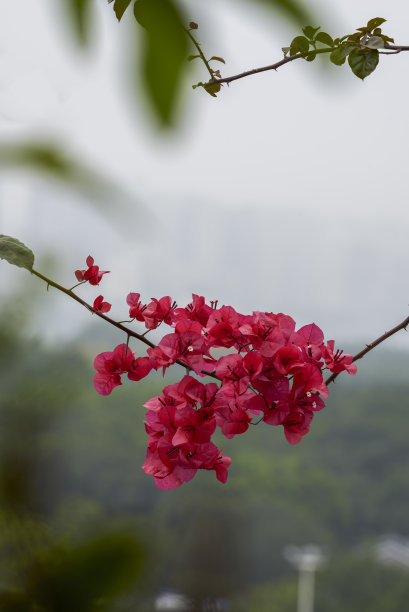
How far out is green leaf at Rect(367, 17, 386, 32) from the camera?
42 cm

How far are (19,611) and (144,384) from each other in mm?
11188

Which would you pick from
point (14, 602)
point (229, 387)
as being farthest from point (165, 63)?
point (229, 387)

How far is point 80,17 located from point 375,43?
0.35m

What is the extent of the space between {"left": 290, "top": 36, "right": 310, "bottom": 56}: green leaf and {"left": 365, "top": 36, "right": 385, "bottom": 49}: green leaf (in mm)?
38

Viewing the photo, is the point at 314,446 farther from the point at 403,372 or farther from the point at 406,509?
the point at 403,372

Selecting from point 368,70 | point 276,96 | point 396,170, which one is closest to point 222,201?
point 396,170

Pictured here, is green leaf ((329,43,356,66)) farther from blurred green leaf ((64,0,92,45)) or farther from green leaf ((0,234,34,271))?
blurred green leaf ((64,0,92,45))

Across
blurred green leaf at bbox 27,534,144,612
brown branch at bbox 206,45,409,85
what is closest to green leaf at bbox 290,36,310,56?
brown branch at bbox 206,45,409,85

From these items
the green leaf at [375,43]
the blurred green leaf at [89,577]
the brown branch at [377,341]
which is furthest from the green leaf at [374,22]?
the blurred green leaf at [89,577]

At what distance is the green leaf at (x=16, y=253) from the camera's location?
0.93 feet

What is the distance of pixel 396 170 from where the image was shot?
1809 centimetres

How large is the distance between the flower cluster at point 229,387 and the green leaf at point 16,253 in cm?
7

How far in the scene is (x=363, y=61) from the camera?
42 cm

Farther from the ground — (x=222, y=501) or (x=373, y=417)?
(x=373, y=417)
